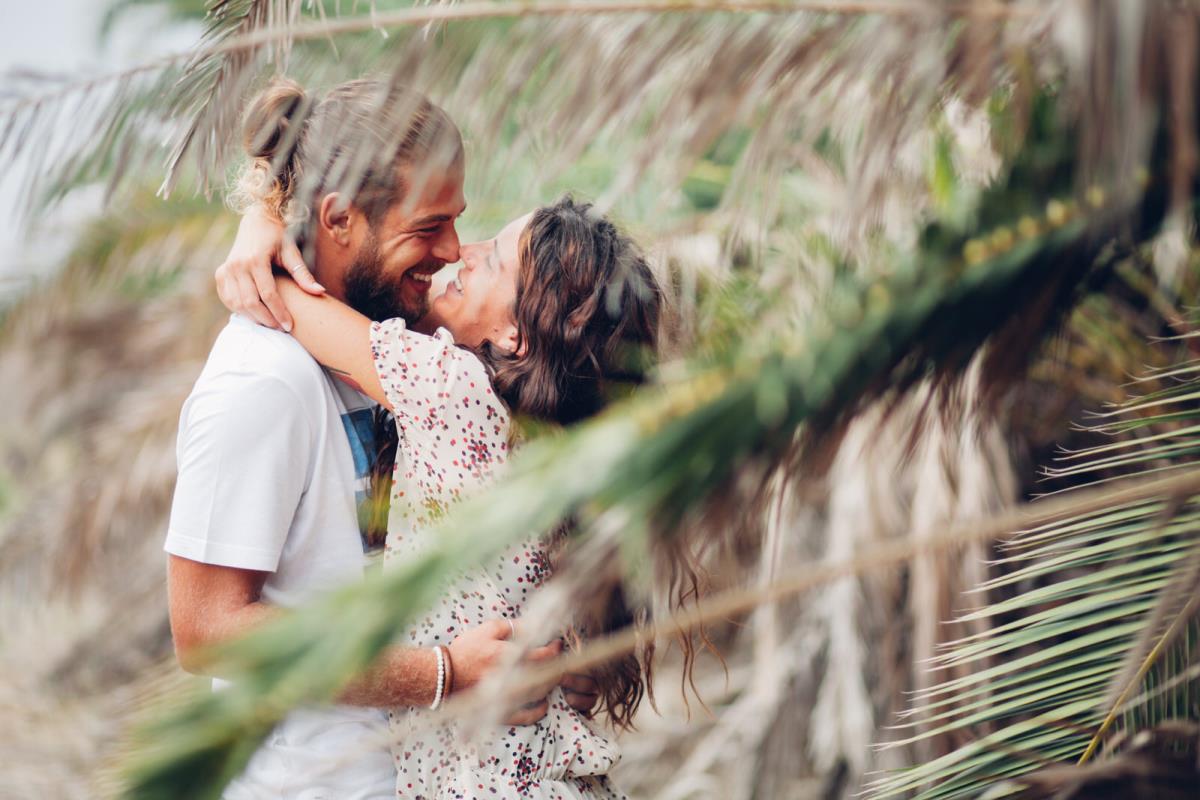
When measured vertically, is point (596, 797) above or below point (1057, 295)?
below

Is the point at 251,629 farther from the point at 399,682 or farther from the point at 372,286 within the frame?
the point at 372,286

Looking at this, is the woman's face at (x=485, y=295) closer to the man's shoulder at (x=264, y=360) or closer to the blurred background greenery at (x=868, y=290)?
the blurred background greenery at (x=868, y=290)

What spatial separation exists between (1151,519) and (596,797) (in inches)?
41.0

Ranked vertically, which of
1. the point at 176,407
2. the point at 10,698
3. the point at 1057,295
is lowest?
the point at 10,698

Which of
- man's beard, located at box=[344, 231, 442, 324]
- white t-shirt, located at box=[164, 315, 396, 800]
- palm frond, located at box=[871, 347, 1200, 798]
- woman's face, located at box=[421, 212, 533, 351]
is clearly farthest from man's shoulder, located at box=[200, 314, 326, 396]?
palm frond, located at box=[871, 347, 1200, 798]

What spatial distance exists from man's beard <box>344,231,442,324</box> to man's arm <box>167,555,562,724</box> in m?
0.58

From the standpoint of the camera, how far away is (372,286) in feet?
7.09

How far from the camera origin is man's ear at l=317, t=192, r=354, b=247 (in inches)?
82.2

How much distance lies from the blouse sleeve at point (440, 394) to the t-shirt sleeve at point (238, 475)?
173mm

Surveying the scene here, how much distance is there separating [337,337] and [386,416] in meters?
0.25

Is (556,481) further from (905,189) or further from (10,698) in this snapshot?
(10,698)

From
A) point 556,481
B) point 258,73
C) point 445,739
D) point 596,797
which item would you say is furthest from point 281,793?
point 258,73

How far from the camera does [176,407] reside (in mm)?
5398

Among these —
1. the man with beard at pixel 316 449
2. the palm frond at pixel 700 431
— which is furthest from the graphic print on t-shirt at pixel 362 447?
the palm frond at pixel 700 431
